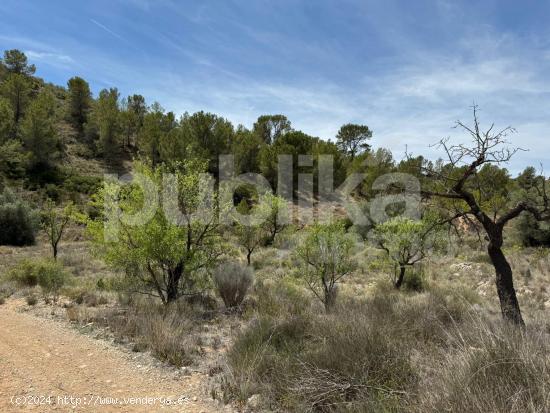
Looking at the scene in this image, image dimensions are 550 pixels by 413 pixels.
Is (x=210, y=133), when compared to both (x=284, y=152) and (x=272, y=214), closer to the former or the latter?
(x=284, y=152)

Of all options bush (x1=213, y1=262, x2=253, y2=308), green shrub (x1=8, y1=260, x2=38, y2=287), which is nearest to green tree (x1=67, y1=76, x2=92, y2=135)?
green shrub (x1=8, y1=260, x2=38, y2=287)

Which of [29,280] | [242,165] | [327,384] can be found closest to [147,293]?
[29,280]

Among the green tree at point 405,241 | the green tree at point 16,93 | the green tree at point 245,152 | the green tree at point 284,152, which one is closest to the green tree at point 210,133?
the green tree at point 245,152

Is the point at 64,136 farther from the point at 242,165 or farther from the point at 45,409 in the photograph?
the point at 45,409

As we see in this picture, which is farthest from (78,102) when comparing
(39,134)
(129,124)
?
(39,134)

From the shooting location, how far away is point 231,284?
34.6 feet

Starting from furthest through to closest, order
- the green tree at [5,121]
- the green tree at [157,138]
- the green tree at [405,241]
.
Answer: the green tree at [157,138] → the green tree at [5,121] → the green tree at [405,241]

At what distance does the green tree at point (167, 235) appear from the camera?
9.56 m

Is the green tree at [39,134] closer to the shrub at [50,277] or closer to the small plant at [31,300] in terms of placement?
the shrub at [50,277]

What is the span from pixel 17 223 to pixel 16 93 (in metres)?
22.0

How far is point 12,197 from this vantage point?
28500mm

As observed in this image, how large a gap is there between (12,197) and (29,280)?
21.1m

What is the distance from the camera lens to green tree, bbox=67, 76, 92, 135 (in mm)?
51250

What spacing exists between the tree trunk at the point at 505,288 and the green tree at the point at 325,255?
210 inches
